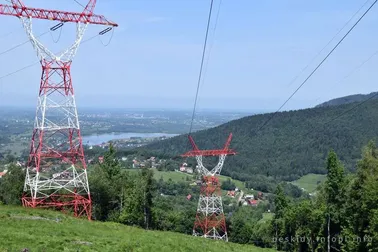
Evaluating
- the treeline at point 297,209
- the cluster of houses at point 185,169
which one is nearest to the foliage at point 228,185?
the cluster of houses at point 185,169

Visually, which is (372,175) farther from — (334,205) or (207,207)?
(207,207)

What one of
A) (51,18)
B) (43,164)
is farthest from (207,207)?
(51,18)

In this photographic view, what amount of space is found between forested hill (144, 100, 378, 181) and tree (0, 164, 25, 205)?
3498 inches

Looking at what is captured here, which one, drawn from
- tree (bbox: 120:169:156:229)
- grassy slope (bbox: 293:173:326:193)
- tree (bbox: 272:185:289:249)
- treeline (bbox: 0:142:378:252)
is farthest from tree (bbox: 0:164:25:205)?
grassy slope (bbox: 293:173:326:193)

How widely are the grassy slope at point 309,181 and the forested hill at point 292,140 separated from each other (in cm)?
239

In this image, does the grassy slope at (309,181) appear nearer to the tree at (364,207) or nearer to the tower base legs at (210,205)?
the tower base legs at (210,205)

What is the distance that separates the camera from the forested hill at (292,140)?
430ft

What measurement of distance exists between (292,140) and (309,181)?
2915 cm

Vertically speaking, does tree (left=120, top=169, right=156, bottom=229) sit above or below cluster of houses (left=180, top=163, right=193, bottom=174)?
above

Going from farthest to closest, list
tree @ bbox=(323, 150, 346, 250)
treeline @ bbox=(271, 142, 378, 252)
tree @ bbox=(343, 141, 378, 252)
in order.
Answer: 1. tree @ bbox=(323, 150, 346, 250)
2. treeline @ bbox=(271, 142, 378, 252)
3. tree @ bbox=(343, 141, 378, 252)

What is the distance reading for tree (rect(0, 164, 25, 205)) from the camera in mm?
37125

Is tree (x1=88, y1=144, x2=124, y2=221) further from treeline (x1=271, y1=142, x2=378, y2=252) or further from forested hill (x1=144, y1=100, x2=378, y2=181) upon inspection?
forested hill (x1=144, y1=100, x2=378, y2=181)

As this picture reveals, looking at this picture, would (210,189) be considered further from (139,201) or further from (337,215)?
(337,215)

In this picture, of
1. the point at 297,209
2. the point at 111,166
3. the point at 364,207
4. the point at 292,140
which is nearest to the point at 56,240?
the point at 364,207
